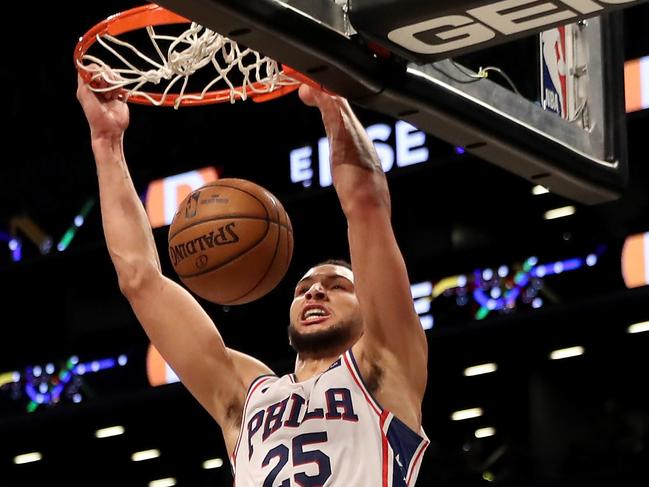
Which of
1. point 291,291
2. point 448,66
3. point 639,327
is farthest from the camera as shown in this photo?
point 291,291

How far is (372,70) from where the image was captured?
12.3 ft

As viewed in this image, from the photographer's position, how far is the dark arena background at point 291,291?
9875mm

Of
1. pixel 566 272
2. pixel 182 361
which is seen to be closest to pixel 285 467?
pixel 182 361

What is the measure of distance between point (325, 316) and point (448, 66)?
107 cm

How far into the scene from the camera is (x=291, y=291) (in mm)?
10945

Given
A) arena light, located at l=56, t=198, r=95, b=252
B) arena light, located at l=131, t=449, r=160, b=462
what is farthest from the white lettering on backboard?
arena light, located at l=131, t=449, r=160, b=462

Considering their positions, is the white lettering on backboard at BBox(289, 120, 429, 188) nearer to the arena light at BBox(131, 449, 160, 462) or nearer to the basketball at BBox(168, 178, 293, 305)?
the arena light at BBox(131, 449, 160, 462)

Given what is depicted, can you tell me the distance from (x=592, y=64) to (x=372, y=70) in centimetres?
97

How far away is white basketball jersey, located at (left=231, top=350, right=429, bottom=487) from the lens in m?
4.39

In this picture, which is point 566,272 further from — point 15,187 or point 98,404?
point 15,187

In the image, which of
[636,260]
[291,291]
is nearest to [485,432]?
[291,291]

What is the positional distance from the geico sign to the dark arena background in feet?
17.5

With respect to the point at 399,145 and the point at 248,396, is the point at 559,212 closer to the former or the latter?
the point at 399,145

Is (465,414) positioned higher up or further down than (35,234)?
further down
